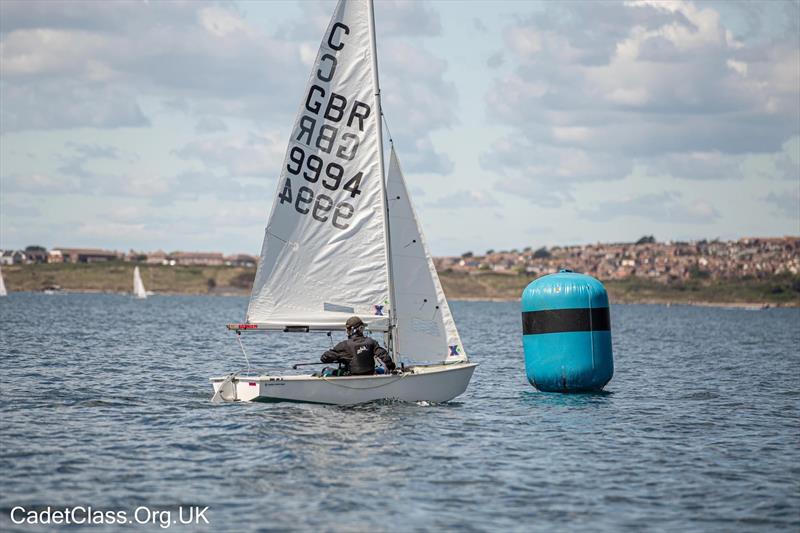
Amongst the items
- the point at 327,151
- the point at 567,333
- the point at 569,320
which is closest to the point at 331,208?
the point at 327,151

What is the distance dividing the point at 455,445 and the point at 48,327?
189ft

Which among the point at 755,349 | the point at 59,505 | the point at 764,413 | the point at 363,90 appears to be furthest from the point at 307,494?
the point at 755,349

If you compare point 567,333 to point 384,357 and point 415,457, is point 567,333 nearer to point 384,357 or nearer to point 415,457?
point 384,357

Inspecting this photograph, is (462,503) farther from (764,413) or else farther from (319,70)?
(764,413)

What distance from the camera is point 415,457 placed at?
69.5 ft

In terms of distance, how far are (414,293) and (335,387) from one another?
361cm

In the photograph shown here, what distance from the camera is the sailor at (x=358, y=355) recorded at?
2603 centimetres

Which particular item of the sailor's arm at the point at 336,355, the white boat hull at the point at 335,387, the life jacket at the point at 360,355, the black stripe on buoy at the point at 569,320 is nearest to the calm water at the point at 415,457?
the white boat hull at the point at 335,387

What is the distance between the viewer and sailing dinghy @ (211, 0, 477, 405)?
2688 centimetres

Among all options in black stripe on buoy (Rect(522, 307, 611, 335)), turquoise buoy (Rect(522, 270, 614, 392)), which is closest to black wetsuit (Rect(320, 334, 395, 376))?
turquoise buoy (Rect(522, 270, 614, 392))

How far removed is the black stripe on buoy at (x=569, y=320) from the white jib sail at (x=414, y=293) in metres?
3.41

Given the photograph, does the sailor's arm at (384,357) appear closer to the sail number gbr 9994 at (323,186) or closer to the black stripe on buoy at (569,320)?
the sail number gbr 9994 at (323,186)

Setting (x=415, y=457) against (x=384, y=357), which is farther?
(x=384, y=357)

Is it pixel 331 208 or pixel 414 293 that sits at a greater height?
pixel 331 208
